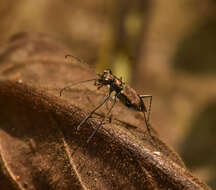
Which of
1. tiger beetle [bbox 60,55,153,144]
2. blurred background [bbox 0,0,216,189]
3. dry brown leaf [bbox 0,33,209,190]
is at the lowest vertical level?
dry brown leaf [bbox 0,33,209,190]

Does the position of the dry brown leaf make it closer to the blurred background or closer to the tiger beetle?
the tiger beetle

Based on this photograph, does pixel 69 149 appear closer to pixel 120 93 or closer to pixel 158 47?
pixel 120 93

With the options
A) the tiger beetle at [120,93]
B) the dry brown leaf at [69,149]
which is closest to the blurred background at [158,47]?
the tiger beetle at [120,93]

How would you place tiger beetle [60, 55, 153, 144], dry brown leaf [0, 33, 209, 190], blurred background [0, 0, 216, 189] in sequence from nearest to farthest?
dry brown leaf [0, 33, 209, 190] < tiger beetle [60, 55, 153, 144] < blurred background [0, 0, 216, 189]

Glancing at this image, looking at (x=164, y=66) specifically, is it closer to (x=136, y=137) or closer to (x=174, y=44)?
(x=174, y=44)

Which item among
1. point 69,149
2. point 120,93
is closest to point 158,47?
point 120,93

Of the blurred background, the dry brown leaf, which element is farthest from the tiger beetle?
the blurred background

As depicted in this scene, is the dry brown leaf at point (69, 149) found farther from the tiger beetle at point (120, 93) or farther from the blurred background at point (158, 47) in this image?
the blurred background at point (158, 47)

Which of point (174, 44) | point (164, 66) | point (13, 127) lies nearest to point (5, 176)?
point (13, 127)

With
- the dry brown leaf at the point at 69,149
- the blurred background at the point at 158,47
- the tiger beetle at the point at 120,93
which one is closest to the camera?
the dry brown leaf at the point at 69,149
